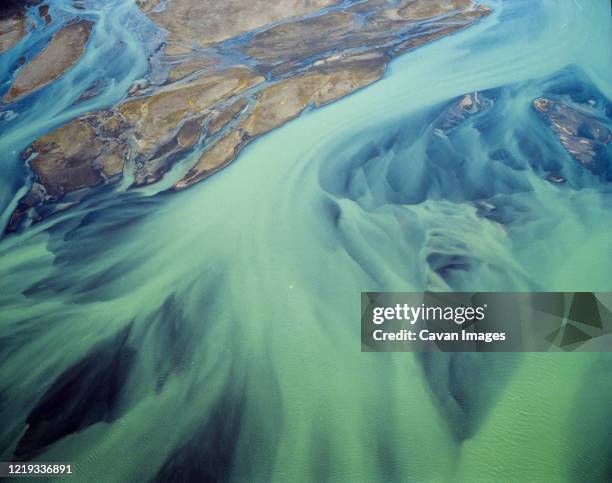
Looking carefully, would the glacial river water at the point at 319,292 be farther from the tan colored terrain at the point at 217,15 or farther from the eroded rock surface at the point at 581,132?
the tan colored terrain at the point at 217,15

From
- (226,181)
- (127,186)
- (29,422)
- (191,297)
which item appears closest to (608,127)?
(226,181)

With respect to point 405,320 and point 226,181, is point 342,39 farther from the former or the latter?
point 405,320

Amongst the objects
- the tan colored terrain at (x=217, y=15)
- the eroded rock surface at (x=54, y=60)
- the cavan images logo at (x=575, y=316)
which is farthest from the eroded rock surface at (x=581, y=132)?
the eroded rock surface at (x=54, y=60)


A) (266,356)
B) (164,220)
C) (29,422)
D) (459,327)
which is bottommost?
(459,327)

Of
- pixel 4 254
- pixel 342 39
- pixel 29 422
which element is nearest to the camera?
pixel 29 422

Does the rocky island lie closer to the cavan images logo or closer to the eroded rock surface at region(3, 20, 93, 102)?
the eroded rock surface at region(3, 20, 93, 102)

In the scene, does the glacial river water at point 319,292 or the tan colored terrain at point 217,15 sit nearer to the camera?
the glacial river water at point 319,292
